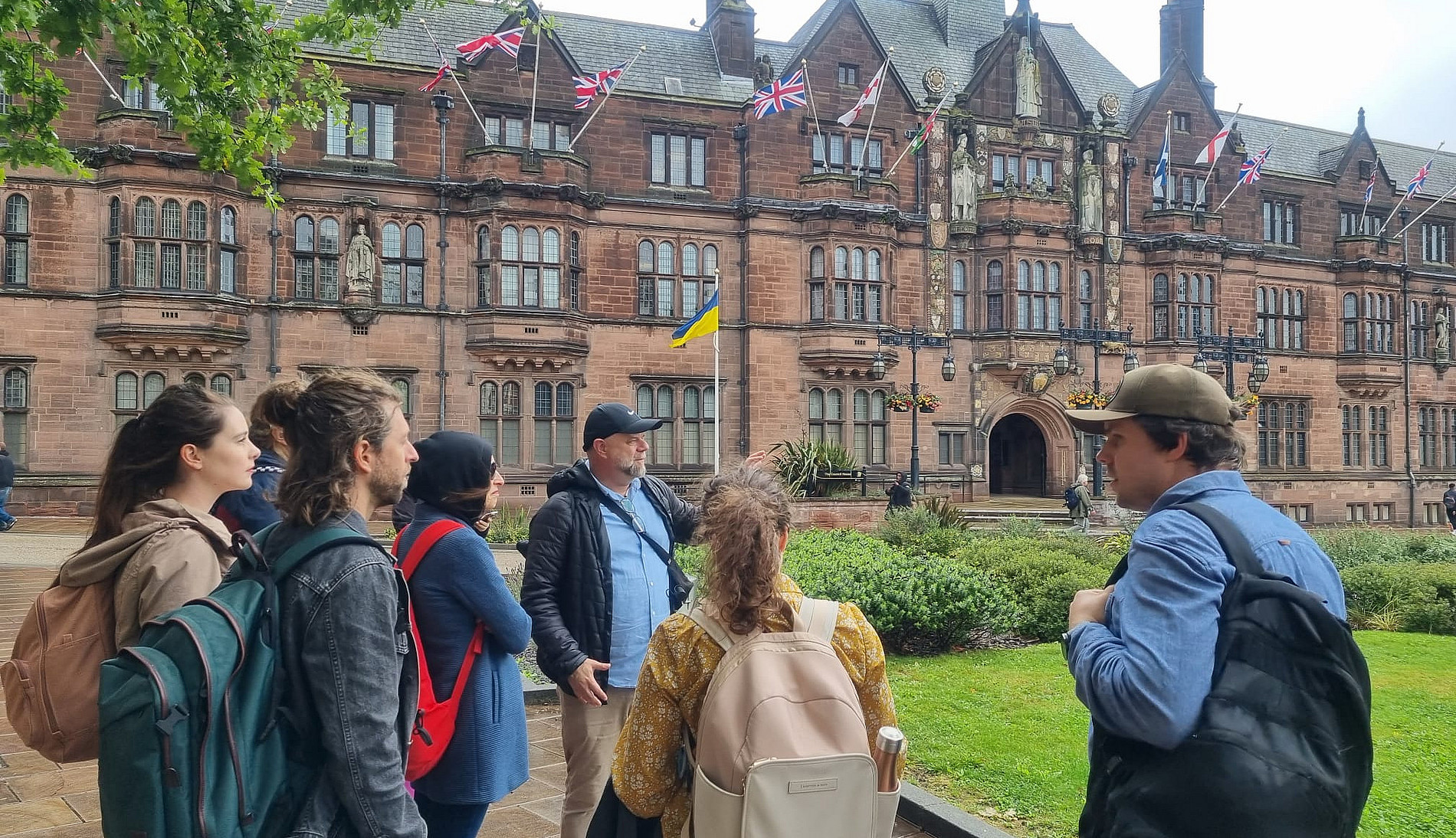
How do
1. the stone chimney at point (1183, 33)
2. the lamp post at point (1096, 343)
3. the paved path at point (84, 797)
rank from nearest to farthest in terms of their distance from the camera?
1. the paved path at point (84, 797)
2. the lamp post at point (1096, 343)
3. the stone chimney at point (1183, 33)

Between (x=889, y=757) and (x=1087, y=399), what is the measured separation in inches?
860

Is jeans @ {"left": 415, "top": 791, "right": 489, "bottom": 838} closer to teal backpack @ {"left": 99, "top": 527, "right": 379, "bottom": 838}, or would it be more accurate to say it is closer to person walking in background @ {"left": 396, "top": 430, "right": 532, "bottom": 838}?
person walking in background @ {"left": 396, "top": 430, "right": 532, "bottom": 838}

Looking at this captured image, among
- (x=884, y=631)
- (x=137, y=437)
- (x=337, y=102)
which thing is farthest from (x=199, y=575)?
(x=337, y=102)

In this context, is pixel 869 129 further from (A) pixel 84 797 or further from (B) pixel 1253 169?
(A) pixel 84 797

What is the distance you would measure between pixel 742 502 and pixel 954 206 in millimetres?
26072

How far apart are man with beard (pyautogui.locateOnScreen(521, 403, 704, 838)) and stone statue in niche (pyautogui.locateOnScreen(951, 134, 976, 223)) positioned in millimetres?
24391

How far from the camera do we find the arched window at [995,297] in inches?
1088

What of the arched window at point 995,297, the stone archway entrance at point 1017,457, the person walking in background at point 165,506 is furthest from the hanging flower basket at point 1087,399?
the person walking in background at point 165,506

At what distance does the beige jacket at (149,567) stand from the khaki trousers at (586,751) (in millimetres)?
1885

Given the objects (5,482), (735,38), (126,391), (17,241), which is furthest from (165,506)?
(735,38)

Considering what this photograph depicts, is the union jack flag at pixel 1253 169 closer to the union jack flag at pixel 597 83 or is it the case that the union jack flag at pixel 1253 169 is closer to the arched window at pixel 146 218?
the union jack flag at pixel 597 83

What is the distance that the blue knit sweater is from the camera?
3.47m

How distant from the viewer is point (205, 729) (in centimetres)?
222

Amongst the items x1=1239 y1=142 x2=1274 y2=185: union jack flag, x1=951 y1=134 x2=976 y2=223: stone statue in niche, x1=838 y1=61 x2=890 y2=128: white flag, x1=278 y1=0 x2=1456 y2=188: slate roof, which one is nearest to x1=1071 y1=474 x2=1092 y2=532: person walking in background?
x1=951 y1=134 x2=976 y2=223: stone statue in niche
